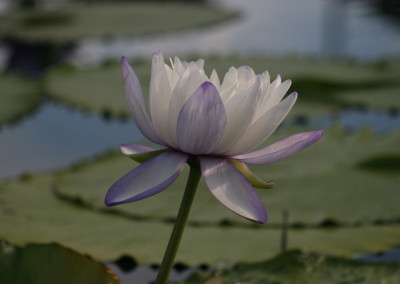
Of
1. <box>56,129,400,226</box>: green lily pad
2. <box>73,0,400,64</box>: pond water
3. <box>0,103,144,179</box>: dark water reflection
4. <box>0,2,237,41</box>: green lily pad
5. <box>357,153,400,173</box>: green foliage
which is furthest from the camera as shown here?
<box>0,2,237,41</box>: green lily pad

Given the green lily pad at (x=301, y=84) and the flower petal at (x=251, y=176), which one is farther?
the green lily pad at (x=301, y=84)

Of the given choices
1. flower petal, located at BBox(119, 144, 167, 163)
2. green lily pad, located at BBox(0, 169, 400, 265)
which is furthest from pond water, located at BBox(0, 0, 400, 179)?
flower petal, located at BBox(119, 144, 167, 163)

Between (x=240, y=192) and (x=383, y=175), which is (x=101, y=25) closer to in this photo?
(x=383, y=175)

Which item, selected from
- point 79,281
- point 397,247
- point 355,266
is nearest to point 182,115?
point 79,281

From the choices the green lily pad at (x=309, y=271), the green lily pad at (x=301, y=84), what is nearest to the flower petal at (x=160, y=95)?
Answer: the green lily pad at (x=309, y=271)

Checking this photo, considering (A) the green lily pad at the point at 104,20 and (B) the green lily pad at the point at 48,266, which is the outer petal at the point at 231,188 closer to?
(B) the green lily pad at the point at 48,266

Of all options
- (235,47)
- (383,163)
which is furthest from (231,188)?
(235,47)

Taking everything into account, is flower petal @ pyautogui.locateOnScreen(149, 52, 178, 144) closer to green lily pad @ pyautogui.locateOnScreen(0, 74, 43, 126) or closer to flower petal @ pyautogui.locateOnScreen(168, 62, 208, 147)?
flower petal @ pyautogui.locateOnScreen(168, 62, 208, 147)
